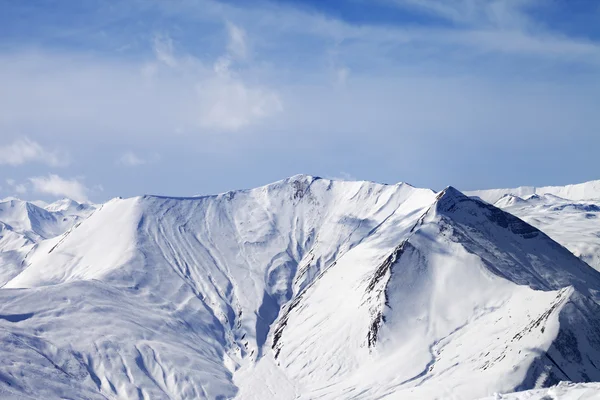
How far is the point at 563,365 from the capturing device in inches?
6767

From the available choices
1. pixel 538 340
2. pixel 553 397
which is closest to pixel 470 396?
pixel 538 340

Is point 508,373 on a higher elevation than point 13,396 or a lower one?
lower

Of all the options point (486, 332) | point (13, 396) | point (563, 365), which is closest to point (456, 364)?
point (486, 332)

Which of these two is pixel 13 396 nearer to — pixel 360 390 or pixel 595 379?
pixel 360 390

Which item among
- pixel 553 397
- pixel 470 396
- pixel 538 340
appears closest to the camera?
pixel 553 397

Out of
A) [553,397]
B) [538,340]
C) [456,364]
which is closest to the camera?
[553,397]

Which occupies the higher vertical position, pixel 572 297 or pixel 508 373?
pixel 572 297

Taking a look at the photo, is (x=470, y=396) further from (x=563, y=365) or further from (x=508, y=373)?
(x=563, y=365)

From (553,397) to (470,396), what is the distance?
3413 inches

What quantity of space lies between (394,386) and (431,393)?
2162cm

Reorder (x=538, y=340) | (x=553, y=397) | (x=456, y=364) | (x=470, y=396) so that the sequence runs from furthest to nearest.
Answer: (x=456, y=364)
(x=538, y=340)
(x=470, y=396)
(x=553, y=397)

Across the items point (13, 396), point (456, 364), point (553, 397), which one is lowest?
point (553, 397)

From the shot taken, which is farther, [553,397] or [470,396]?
[470,396]

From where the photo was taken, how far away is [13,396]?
193500 mm
